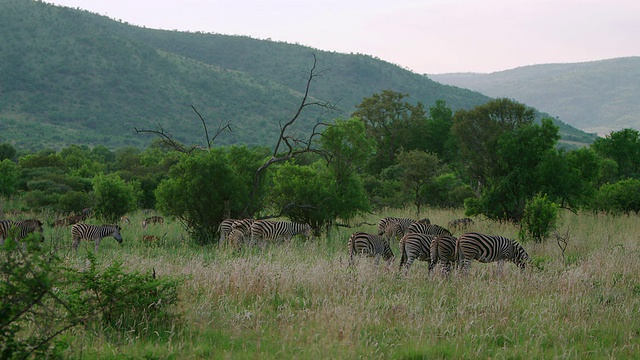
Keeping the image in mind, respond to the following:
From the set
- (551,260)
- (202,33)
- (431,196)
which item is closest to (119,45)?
(202,33)

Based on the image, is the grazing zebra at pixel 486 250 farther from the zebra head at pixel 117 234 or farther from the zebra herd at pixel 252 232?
the zebra head at pixel 117 234

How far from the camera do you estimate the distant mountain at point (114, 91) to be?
8825cm

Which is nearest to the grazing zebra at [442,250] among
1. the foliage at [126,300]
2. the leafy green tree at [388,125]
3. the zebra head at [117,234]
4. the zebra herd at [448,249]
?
the zebra herd at [448,249]

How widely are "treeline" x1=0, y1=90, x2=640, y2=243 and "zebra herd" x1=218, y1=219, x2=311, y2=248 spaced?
1.35 metres

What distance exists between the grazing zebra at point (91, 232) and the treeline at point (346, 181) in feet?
5.71

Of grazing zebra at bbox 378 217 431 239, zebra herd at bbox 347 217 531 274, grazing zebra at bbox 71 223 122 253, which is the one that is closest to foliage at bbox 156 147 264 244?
grazing zebra at bbox 71 223 122 253

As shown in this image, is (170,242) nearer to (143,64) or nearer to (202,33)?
(143,64)

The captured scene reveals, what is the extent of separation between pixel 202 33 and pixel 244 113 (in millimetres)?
76133

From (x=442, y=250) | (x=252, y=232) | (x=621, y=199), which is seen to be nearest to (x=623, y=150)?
(x=621, y=199)

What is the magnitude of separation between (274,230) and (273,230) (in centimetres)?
4

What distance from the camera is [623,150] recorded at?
109 feet

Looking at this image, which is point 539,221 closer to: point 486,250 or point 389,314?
point 486,250

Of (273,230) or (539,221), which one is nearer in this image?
(273,230)

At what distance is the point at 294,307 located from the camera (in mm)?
8766
